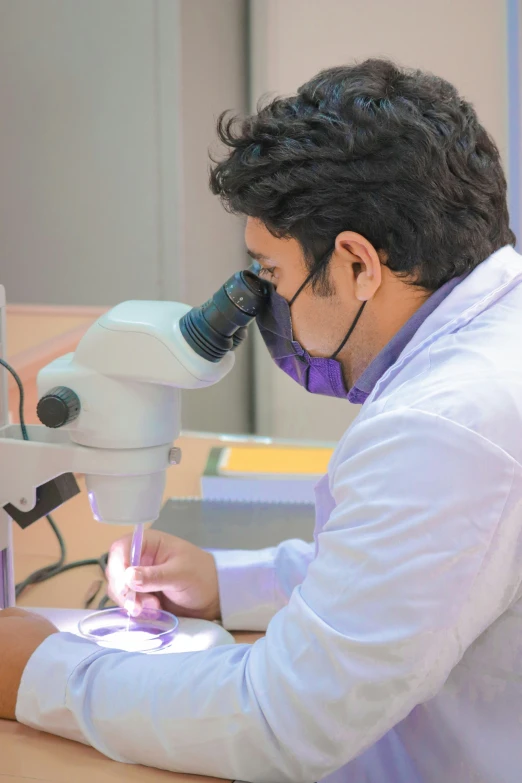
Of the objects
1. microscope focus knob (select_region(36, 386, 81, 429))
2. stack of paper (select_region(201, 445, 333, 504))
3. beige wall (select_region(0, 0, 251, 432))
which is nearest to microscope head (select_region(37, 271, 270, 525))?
microscope focus knob (select_region(36, 386, 81, 429))

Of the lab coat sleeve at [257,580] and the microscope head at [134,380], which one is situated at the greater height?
the microscope head at [134,380]

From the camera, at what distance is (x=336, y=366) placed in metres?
1.09

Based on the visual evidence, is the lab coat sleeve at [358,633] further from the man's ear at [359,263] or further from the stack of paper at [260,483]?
the stack of paper at [260,483]

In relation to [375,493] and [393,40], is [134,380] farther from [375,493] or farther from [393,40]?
[393,40]

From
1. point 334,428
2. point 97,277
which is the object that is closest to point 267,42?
point 97,277

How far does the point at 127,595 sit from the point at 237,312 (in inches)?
18.5

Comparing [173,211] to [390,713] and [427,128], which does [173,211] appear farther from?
[390,713]

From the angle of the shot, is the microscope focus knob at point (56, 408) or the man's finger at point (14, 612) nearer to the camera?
the microscope focus knob at point (56, 408)

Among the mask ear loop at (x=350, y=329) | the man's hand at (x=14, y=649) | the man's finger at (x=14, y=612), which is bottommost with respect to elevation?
the man's finger at (x=14, y=612)

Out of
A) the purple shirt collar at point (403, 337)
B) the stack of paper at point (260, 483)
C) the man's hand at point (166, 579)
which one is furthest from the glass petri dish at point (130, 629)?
the stack of paper at point (260, 483)

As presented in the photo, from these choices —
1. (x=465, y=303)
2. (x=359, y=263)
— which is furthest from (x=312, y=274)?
(x=465, y=303)

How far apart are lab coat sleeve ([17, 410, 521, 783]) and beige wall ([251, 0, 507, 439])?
7.67ft

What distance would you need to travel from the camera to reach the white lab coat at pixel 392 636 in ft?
2.49

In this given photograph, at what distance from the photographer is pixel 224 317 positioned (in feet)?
3.25
